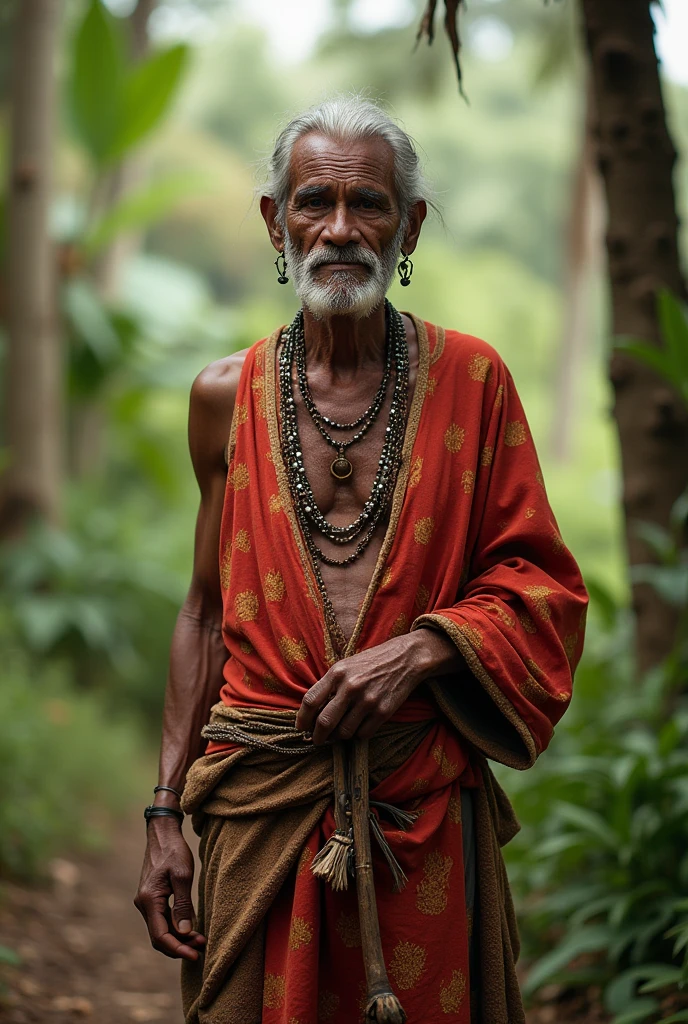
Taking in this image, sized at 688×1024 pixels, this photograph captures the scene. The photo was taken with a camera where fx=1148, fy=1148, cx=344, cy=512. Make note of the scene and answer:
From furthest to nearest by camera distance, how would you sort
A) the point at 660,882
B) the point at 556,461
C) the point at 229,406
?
the point at 556,461 < the point at 660,882 < the point at 229,406

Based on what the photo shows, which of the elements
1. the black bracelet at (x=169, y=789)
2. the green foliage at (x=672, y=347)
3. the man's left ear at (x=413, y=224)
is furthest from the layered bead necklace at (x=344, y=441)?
the green foliage at (x=672, y=347)

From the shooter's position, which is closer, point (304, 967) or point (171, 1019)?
point (304, 967)

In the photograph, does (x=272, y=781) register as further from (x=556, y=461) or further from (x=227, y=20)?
(x=227, y=20)

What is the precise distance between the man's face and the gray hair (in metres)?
0.02

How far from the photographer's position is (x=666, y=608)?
13.9ft

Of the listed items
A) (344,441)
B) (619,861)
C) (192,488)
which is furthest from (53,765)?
(192,488)

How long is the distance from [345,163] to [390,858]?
141 cm

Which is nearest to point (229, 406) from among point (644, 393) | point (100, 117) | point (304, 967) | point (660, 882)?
point (304, 967)

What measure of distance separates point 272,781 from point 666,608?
2.36m

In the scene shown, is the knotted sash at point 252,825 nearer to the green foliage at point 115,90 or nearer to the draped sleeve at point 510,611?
the draped sleeve at point 510,611

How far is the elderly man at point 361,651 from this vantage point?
86.9 inches

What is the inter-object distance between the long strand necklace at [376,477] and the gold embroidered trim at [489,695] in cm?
25

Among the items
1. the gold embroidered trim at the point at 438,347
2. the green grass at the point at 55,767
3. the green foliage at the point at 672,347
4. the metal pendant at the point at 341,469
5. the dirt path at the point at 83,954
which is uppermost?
the green foliage at the point at 672,347

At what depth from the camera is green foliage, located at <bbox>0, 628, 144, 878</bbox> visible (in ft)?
17.0
